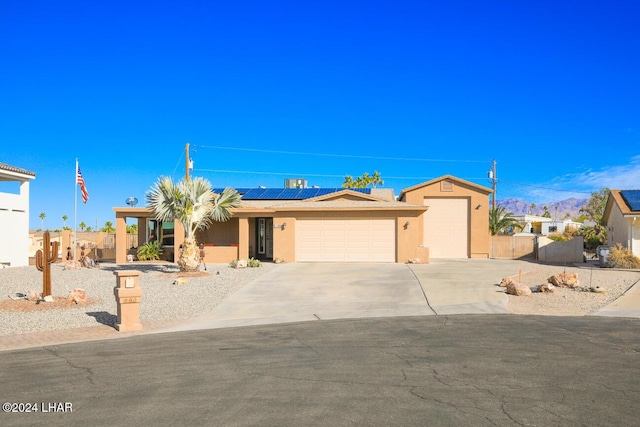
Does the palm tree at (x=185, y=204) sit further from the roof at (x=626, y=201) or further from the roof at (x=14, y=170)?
the roof at (x=626, y=201)

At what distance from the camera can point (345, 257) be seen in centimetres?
2703

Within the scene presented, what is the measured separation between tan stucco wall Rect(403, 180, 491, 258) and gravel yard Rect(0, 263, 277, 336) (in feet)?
35.8

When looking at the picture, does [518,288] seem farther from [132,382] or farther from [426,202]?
[426,202]

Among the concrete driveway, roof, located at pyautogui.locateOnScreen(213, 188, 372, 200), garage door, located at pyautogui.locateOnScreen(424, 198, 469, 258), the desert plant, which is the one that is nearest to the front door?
roof, located at pyautogui.locateOnScreen(213, 188, 372, 200)

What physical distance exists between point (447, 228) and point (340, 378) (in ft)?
83.4

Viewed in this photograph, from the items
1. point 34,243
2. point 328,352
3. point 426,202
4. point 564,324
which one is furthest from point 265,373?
point 34,243

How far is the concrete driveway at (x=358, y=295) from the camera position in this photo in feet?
43.6

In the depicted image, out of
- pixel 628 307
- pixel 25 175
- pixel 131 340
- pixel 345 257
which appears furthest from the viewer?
pixel 25 175

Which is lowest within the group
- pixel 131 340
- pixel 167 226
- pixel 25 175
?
pixel 131 340

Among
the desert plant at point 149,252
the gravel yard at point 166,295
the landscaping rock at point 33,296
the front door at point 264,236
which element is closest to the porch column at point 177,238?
the desert plant at point 149,252

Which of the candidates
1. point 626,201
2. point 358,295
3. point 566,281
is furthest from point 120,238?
point 626,201

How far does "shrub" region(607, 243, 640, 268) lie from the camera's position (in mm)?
23844

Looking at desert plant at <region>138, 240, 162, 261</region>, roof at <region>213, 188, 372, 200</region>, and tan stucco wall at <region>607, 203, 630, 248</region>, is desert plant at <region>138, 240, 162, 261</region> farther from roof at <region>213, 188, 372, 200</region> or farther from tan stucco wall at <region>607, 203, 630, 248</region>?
tan stucco wall at <region>607, 203, 630, 248</region>

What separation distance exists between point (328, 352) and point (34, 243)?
39363 millimetres
